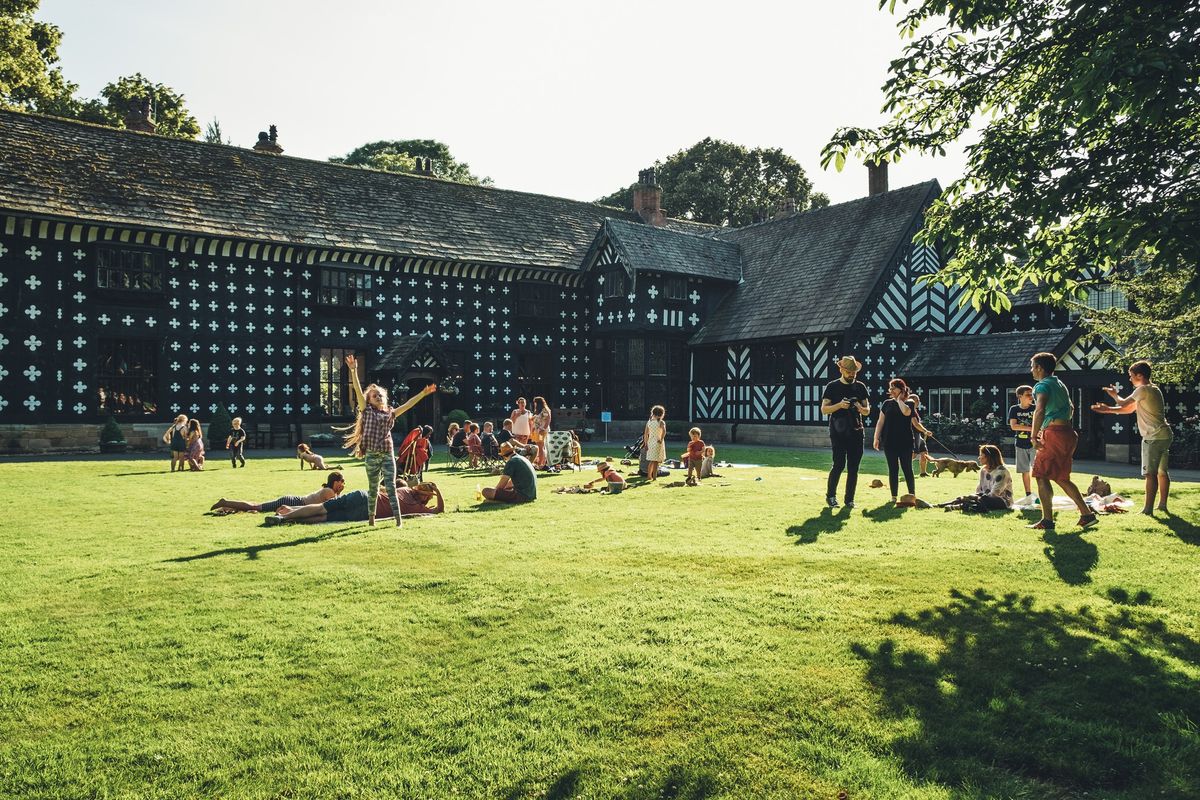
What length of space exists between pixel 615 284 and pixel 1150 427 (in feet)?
76.1

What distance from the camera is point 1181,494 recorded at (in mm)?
12578

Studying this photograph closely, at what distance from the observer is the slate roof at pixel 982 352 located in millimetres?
24297

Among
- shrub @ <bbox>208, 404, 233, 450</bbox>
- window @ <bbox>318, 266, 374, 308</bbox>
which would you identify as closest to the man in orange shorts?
shrub @ <bbox>208, 404, 233, 450</bbox>

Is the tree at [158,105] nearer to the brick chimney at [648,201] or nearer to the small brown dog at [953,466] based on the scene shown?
the brick chimney at [648,201]

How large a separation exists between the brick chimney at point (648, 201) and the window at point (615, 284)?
7754 millimetres

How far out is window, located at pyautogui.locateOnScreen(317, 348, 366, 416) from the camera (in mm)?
28344

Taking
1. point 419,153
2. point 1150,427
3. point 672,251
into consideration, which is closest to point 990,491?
point 1150,427

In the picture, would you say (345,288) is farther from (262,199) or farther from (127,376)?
(127,376)

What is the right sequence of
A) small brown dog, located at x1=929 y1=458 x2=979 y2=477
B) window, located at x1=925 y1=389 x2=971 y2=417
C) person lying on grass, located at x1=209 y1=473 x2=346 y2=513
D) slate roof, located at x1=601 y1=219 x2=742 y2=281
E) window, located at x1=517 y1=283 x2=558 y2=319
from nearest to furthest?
person lying on grass, located at x1=209 y1=473 x2=346 y2=513 → small brown dog, located at x1=929 y1=458 x2=979 y2=477 → window, located at x1=925 y1=389 x2=971 y2=417 → slate roof, located at x1=601 y1=219 x2=742 y2=281 → window, located at x1=517 y1=283 x2=558 y2=319

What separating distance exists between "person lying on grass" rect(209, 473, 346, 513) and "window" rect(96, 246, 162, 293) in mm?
16345

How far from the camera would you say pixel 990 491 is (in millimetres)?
11133

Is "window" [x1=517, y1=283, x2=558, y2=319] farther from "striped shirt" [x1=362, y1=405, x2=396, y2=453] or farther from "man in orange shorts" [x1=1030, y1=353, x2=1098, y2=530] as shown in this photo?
"man in orange shorts" [x1=1030, y1=353, x2=1098, y2=530]

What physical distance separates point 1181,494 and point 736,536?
8.15 m

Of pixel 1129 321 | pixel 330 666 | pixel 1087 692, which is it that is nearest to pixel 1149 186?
pixel 1087 692
